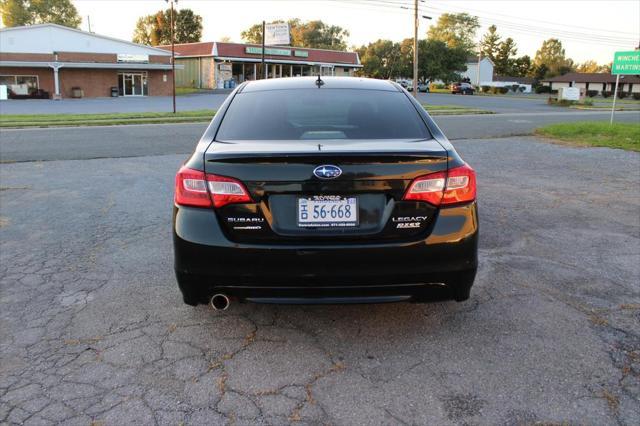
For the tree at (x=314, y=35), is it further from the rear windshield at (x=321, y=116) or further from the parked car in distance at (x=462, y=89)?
the rear windshield at (x=321, y=116)

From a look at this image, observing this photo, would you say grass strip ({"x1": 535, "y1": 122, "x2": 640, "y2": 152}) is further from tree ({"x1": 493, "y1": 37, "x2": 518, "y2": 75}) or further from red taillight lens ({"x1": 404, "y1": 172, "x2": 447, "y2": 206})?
tree ({"x1": 493, "y1": 37, "x2": 518, "y2": 75})

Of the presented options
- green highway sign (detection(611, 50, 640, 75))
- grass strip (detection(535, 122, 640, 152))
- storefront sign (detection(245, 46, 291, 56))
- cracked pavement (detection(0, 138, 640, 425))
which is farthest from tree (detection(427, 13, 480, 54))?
cracked pavement (detection(0, 138, 640, 425))

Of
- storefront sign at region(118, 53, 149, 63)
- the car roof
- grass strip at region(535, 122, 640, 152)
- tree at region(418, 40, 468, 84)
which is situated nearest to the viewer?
the car roof

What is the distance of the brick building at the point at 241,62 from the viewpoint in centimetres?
5975

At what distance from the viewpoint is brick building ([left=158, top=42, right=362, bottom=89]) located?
2352 inches

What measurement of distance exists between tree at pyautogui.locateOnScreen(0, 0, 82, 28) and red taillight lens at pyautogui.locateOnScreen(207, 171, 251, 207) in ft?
354

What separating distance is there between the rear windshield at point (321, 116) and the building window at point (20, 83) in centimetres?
4701

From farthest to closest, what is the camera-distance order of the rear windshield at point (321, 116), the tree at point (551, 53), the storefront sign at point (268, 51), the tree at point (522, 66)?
the tree at point (551, 53) < the tree at point (522, 66) < the storefront sign at point (268, 51) < the rear windshield at point (321, 116)

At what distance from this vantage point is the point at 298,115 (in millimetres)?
4027

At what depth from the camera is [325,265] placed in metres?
3.08

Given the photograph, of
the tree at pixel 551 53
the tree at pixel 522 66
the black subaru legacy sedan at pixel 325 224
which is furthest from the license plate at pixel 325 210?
the tree at pixel 551 53

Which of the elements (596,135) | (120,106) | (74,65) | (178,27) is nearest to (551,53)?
(178,27)

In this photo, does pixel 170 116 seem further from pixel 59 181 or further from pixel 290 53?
pixel 290 53

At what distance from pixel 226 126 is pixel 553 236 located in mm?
3854
